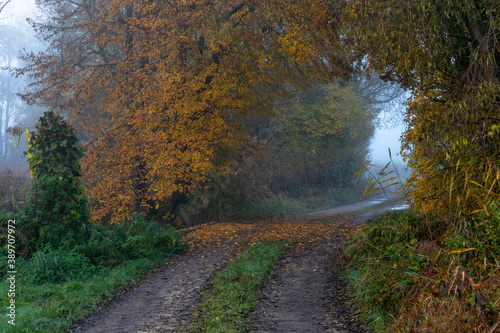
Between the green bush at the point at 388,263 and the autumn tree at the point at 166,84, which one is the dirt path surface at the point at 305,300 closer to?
the green bush at the point at 388,263

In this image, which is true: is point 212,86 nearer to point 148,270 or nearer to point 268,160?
point 148,270

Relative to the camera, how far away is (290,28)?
12.5 m

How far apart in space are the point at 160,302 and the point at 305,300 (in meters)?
2.39

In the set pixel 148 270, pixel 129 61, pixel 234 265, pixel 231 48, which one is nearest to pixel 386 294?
pixel 234 265

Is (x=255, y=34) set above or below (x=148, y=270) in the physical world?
above

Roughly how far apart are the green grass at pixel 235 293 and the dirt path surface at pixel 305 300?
0.65ft

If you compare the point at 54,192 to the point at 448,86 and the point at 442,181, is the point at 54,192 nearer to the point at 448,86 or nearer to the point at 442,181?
the point at 442,181

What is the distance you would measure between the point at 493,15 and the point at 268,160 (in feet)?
61.5

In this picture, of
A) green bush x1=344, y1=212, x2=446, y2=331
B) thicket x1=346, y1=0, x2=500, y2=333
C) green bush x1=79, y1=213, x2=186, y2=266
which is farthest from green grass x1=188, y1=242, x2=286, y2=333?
green bush x1=79, y1=213, x2=186, y2=266

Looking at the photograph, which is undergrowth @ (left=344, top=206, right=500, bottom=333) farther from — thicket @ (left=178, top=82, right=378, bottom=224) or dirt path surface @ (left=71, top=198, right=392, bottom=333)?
thicket @ (left=178, top=82, right=378, bottom=224)

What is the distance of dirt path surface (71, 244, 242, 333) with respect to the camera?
5.48 meters

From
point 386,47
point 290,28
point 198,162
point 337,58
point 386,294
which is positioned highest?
point 290,28

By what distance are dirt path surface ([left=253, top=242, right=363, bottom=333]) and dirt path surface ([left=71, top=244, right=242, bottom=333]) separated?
1.25 m

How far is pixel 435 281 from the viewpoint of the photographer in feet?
15.8
